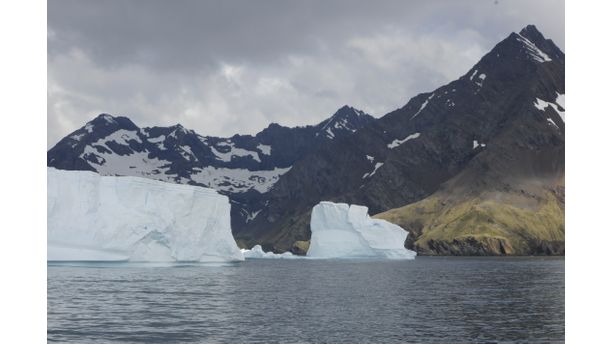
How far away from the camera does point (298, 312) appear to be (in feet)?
156

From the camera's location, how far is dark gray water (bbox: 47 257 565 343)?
1422 inches

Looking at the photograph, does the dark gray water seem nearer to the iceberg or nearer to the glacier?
the glacier

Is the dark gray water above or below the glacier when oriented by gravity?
below

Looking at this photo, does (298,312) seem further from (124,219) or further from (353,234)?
(353,234)

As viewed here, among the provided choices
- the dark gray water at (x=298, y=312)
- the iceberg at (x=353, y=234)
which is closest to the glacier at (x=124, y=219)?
the dark gray water at (x=298, y=312)

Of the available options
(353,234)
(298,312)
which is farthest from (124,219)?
(353,234)

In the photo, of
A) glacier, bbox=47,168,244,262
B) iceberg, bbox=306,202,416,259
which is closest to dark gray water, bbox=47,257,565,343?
glacier, bbox=47,168,244,262

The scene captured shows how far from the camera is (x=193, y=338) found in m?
34.9

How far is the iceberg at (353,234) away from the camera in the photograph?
573 feet

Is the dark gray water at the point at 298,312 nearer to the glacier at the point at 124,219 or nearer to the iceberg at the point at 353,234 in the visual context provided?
the glacier at the point at 124,219

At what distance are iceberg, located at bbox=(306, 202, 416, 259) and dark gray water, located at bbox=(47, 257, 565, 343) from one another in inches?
3879

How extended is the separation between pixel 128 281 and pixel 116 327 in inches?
1397
